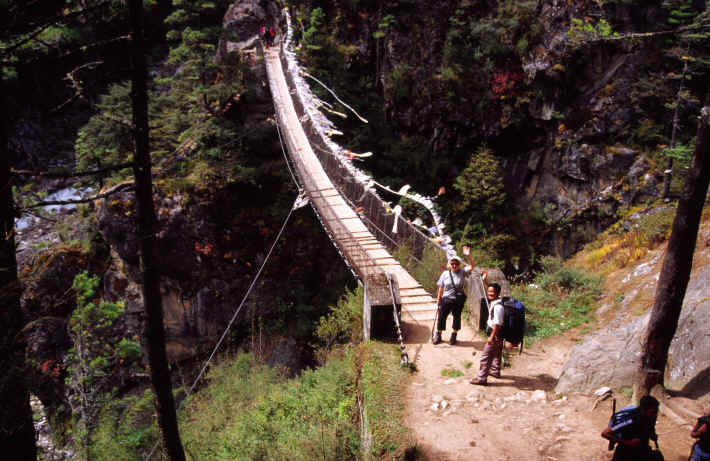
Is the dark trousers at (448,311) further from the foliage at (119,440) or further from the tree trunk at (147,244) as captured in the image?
the foliage at (119,440)

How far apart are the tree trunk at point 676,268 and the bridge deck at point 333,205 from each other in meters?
3.70

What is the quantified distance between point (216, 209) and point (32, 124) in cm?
1849

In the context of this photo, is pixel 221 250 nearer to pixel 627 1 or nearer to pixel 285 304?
pixel 285 304

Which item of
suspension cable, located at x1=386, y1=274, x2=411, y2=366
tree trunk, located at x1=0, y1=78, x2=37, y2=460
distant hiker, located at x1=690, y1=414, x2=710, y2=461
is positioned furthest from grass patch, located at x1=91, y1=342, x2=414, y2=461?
tree trunk, located at x1=0, y1=78, x2=37, y2=460

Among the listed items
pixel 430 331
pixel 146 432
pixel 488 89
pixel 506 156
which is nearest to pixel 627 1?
pixel 488 89

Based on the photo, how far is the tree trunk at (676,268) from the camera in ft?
12.9

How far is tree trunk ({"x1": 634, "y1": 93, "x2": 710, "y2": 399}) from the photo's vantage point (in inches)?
155

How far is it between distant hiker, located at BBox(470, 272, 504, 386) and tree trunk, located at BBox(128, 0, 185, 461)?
403 cm

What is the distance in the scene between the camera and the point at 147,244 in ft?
14.3

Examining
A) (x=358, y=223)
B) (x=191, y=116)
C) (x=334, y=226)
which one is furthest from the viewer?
(x=191, y=116)

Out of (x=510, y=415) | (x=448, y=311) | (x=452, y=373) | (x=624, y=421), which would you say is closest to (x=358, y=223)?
(x=448, y=311)

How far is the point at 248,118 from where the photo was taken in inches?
675

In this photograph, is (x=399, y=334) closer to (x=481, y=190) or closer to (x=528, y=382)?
(x=528, y=382)

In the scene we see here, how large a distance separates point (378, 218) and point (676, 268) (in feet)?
23.5
